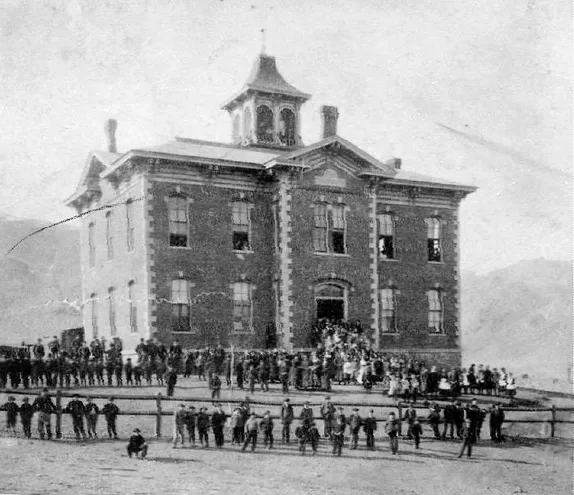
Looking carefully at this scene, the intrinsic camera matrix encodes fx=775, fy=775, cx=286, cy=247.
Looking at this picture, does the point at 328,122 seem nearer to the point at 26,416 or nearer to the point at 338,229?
the point at 338,229

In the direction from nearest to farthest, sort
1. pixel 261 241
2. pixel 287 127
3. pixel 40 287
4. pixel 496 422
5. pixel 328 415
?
pixel 328 415 → pixel 496 422 → pixel 261 241 → pixel 287 127 → pixel 40 287

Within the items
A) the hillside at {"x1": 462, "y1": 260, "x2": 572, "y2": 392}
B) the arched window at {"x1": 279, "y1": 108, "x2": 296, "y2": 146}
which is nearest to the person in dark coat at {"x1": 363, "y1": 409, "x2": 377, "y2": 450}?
the arched window at {"x1": 279, "y1": 108, "x2": 296, "y2": 146}

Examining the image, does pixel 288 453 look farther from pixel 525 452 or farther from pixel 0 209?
pixel 0 209

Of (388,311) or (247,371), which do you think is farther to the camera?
(388,311)

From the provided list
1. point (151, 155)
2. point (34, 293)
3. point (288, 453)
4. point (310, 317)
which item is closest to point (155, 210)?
point (151, 155)

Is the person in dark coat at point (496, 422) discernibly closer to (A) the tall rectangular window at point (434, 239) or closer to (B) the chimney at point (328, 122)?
(A) the tall rectangular window at point (434, 239)

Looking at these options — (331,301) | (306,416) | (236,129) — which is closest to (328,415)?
(306,416)
